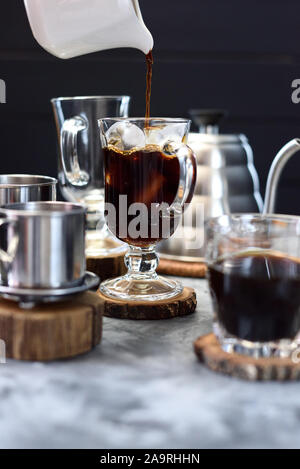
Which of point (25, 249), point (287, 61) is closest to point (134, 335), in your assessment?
point (25, 249)

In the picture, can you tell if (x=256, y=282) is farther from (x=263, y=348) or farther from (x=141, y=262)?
(x=141, y=262)

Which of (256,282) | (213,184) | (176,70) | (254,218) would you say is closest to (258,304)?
(256,282)

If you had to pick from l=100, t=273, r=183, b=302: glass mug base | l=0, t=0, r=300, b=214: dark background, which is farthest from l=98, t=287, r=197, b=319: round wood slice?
l=0, t=0, r=300, b=214: dark background

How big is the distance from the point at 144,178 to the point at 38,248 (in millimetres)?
215

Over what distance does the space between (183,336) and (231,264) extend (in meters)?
0.12

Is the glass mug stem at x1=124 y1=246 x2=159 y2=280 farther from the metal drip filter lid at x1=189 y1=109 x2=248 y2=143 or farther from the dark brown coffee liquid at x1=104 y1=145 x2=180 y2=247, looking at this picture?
the metal drip filter lid at x1=189 y1=109 x2=248 y2=143

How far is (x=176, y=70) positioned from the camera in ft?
6.79

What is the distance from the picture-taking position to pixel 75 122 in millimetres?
1008

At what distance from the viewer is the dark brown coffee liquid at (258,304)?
653 mm

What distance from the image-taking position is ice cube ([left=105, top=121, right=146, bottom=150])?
838 mm

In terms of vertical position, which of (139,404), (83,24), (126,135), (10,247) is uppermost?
(83,24)

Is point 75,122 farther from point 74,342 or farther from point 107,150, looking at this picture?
point 74,342

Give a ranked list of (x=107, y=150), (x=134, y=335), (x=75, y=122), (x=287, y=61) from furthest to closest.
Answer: (x=287, y=61), (x=75, y=122), (x=107, y=150), (x=134, y=335)

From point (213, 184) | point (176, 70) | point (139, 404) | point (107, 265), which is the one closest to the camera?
point (139, 404)
